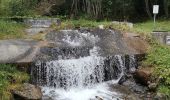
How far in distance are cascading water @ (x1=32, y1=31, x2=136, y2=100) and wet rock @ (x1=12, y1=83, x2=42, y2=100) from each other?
67 centimetres

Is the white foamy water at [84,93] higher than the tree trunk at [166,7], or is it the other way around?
the tree trunk at [166,7]

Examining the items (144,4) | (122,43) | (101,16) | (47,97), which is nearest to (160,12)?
(144,4)

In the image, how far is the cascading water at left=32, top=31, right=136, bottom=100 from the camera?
10.4 m

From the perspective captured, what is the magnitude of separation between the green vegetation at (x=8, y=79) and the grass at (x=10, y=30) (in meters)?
2.77

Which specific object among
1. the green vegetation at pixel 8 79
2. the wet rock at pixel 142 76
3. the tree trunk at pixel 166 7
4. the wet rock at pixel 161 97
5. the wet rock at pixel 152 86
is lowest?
the wet rock at pixel 161 97

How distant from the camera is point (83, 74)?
1130 centimetres

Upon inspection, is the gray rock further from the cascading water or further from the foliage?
the foliage

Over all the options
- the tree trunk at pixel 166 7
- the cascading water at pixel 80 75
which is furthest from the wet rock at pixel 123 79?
the tree trunk at pixel 166 7

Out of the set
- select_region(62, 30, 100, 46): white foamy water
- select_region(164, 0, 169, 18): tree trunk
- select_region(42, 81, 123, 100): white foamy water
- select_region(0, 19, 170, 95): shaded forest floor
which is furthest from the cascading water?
select_region(164, 0, 169, 18): tree trunk

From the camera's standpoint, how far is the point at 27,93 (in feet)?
30.3

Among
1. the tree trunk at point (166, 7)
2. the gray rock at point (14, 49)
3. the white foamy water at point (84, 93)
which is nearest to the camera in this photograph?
the white foamy water at point (84, 93)

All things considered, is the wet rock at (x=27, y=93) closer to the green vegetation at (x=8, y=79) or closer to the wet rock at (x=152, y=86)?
the green vegetation at (x=8, y=79)

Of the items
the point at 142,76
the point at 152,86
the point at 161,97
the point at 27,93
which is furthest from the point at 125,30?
the point at 27,93

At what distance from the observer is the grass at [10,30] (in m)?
12.8
